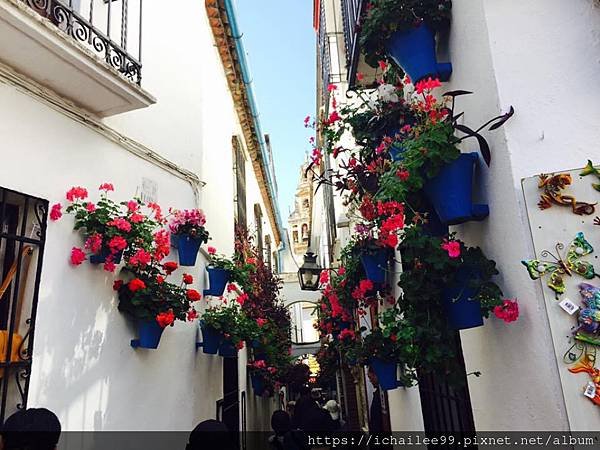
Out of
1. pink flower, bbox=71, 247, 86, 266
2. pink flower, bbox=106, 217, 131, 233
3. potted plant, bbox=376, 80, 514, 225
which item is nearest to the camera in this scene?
potted plant, bbox=376, 80, 514, 225

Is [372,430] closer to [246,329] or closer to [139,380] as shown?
[246,329]

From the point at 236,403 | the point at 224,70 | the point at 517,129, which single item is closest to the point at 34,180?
the point at 517,129

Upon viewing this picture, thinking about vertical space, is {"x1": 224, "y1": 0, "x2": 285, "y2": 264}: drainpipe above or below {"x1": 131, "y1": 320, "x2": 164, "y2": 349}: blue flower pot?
above

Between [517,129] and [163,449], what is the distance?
12.5 feet

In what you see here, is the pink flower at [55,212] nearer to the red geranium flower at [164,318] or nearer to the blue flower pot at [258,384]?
the red geranium flower at [164,318]

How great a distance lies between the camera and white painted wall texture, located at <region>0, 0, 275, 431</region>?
2770mm

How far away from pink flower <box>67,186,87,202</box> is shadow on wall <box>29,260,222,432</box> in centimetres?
49

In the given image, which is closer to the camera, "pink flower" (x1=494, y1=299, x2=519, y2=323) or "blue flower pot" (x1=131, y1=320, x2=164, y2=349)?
"pink flower" (x1=494, y1=299, x2=519, y2=323)

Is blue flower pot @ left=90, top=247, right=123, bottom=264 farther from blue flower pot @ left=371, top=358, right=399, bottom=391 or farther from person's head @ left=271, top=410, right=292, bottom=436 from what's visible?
person's head @ left=271, top=410, right=292, bottom=436

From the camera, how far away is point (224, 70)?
8.03 meters

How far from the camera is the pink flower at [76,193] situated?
3.04 meters

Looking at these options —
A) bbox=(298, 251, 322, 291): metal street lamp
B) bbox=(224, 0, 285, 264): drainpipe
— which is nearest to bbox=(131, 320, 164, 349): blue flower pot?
bbox=(298, 251, 322, 291): metal street lamp

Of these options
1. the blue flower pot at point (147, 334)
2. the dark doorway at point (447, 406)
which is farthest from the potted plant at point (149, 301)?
the dark doorway at point (447, 406)

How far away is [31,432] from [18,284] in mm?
1090
